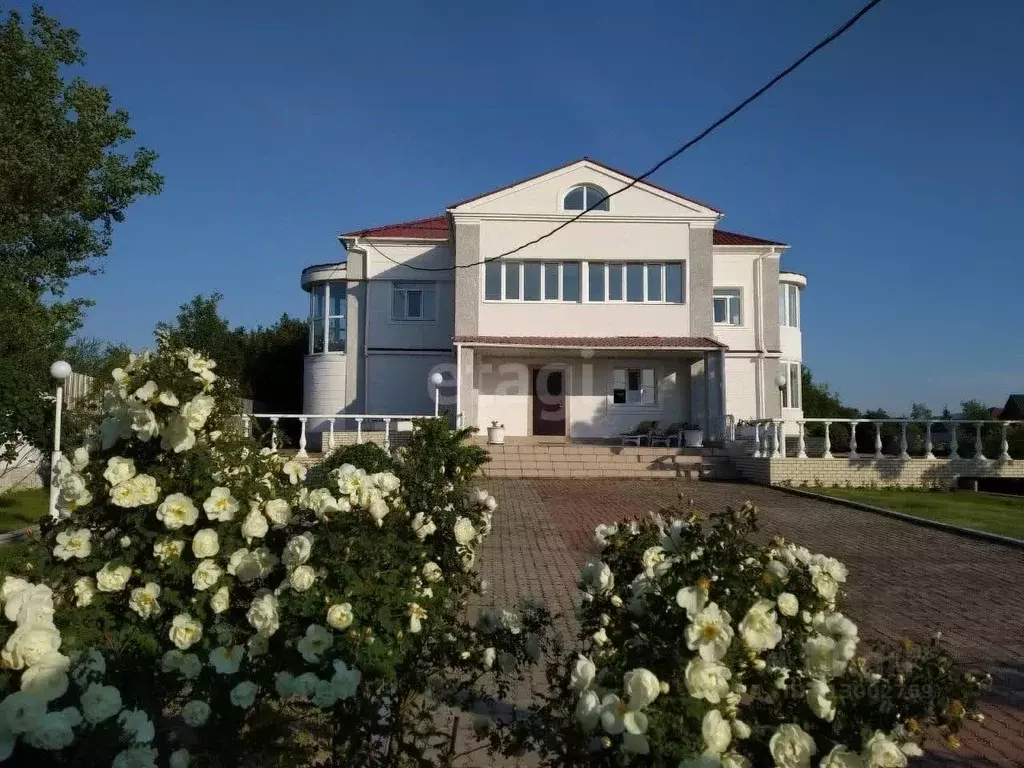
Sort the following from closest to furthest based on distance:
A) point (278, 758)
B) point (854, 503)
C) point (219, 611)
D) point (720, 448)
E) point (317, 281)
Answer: point (278, 758) < point (219, 611) < point (854, 503) < point (720, 448) < point (317, 281)

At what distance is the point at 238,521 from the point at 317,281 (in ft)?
80.3

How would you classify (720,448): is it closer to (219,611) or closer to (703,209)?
(703,209)

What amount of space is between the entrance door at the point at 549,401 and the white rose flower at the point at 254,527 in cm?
2180

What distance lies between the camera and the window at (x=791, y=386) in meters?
27.7

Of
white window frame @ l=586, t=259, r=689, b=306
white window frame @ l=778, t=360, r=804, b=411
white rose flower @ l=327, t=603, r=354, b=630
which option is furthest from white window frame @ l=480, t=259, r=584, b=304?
white rose flower @ l=327, t=603, r=354, b=630

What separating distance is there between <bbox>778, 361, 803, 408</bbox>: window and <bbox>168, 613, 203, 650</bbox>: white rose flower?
26.0 metres

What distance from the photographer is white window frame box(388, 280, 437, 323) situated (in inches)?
1040

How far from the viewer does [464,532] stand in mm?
3629

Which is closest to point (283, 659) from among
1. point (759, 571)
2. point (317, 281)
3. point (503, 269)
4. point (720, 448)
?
point (759, 571)

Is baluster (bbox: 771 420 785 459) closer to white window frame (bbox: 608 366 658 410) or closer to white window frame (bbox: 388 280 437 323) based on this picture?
white window frame (bbox: 608 366 658 410)

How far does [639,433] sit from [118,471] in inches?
847

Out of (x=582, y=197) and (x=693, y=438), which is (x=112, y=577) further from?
(x=582, y=197)

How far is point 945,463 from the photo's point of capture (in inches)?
766

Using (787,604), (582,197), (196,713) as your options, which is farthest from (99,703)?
(582,197)
